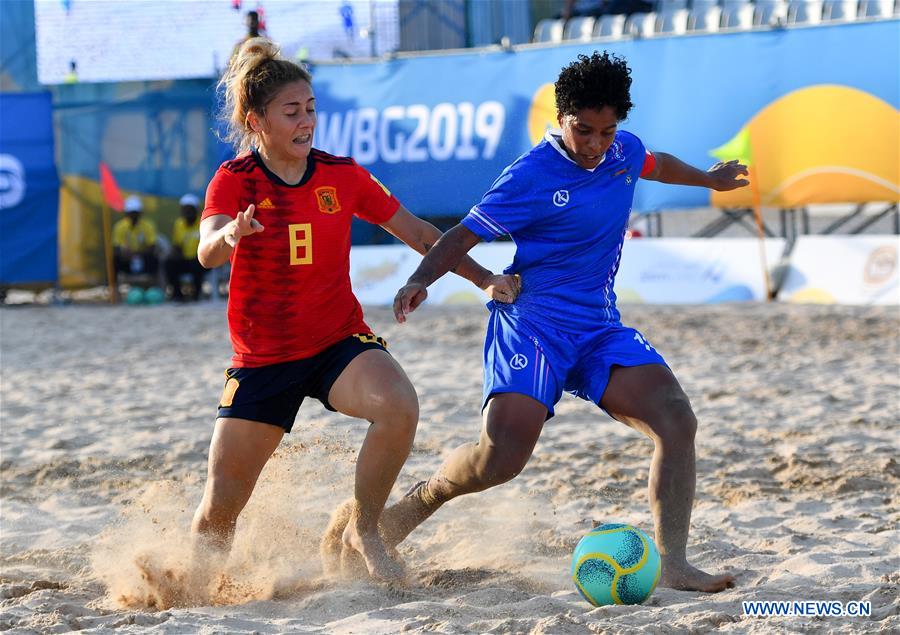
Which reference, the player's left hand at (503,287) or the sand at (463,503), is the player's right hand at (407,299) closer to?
the player's left hand at (503,287)

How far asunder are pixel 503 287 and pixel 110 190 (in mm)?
10850

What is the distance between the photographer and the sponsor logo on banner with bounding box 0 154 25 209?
13.4 m

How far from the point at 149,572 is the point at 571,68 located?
2134mm

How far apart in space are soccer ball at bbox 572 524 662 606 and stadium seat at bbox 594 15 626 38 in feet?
37.6

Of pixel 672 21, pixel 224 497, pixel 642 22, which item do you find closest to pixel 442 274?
pixel 224 497

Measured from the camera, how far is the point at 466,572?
4051 millimetres

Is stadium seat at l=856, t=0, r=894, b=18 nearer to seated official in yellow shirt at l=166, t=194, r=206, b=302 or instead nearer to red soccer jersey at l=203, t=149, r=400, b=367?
seated official in yellow shirt at l=166, t=194, r=206, b=302

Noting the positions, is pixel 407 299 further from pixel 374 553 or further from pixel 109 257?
pixel 109 257

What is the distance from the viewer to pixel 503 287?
385cm

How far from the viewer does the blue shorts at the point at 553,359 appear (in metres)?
3.78

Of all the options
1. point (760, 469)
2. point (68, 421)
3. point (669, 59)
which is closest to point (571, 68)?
point (760, 469)

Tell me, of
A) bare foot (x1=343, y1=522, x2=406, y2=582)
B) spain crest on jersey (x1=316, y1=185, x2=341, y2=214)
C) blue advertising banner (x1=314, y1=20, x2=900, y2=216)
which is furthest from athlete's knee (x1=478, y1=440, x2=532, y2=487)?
A: blue advertising banner (x1=314, y1=20, x2=900, y2=216)

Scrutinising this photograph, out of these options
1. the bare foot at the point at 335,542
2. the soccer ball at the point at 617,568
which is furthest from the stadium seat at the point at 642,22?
the soccer ball at the point at 617,568

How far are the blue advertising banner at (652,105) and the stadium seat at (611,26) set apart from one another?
2290mm
